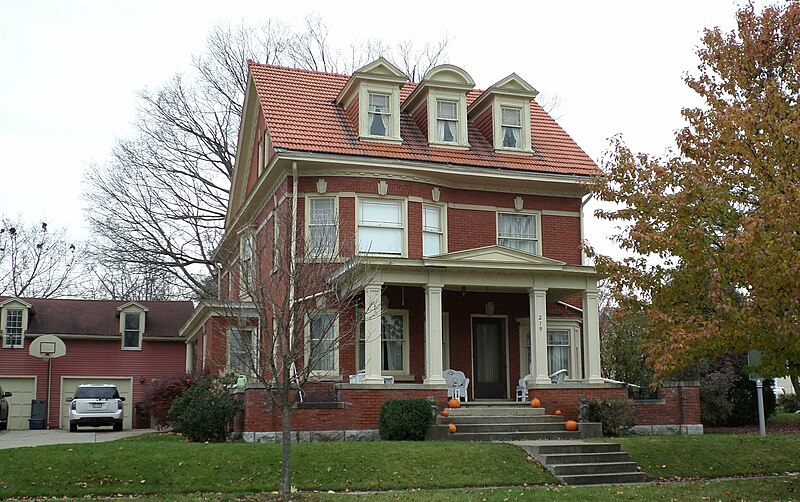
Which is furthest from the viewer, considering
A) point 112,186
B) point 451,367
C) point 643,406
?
point 112,186

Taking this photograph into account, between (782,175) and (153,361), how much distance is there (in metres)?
28.3

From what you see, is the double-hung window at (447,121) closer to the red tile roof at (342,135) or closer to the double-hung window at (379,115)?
the red tile roof at (342,135)

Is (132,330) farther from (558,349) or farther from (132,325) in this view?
(558,349)

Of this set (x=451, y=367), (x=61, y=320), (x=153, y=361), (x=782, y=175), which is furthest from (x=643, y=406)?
(x=61, y=320)

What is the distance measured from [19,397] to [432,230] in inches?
786

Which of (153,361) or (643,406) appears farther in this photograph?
(153,361)

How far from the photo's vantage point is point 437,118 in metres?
24.8

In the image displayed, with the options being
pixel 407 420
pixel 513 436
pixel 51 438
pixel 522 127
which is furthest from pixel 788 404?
pixel 51 438

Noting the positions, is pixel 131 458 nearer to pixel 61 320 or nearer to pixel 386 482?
pixel 386 482

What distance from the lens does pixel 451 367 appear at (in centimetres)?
2344

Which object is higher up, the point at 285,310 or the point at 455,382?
the point at 285,310

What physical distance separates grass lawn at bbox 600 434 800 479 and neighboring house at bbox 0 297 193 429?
2191 centimetres

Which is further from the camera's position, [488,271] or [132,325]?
[132,325]

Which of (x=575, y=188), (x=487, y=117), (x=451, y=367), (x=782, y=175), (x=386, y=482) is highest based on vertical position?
(x=487, y=117)
